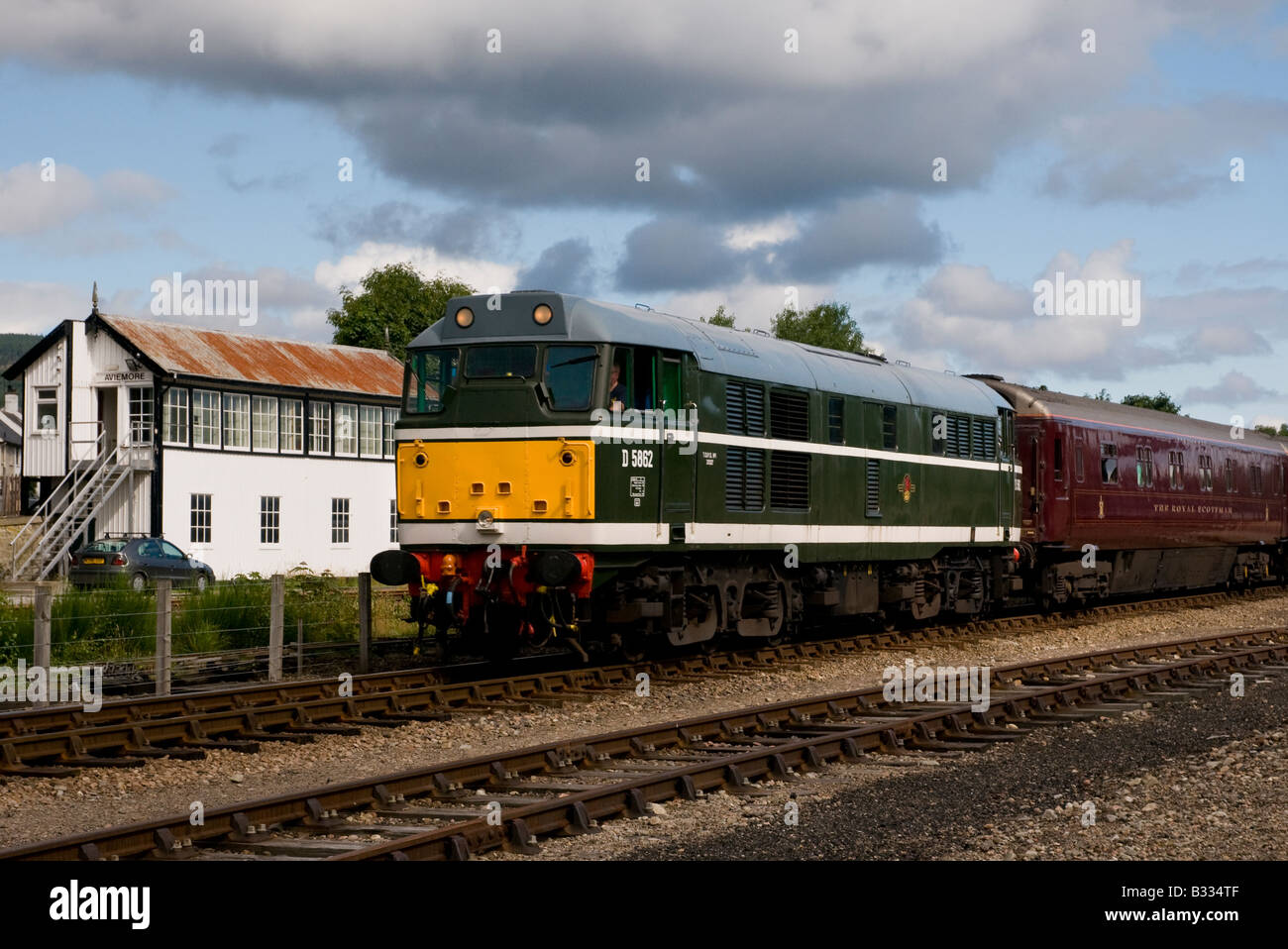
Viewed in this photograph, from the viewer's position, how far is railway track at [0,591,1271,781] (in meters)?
12.1

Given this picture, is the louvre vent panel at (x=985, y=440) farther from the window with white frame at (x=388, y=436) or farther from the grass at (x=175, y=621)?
the window with white frame at (x=388, y=436)

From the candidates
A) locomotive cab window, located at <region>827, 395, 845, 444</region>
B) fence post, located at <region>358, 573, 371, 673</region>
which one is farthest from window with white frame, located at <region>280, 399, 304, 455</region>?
locomotive cab window, located at <region>827, 395, 845, 444</region>

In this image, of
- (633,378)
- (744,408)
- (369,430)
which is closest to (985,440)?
(744,408)

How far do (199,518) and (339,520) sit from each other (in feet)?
17.0

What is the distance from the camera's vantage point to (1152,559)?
1206 inches

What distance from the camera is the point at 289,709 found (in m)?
13.7

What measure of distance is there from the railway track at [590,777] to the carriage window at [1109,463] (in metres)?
10.5

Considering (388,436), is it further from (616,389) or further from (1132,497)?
(616,389)

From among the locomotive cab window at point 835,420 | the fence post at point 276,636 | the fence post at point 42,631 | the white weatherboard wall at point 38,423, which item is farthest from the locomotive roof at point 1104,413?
the white weatherboard wall at point 38,423

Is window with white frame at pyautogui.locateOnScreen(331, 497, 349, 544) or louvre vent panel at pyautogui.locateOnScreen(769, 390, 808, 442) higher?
louvre vent panel at pyautogui.locateOnScreen(769, 390, 808, 442)

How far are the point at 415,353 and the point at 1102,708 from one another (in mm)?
8293

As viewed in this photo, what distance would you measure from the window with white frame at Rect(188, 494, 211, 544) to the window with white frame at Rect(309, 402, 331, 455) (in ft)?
13.1

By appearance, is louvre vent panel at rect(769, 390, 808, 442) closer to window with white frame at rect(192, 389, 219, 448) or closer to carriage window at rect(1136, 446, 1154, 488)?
carriage window at rect(1136, 446, 1154, 488)
